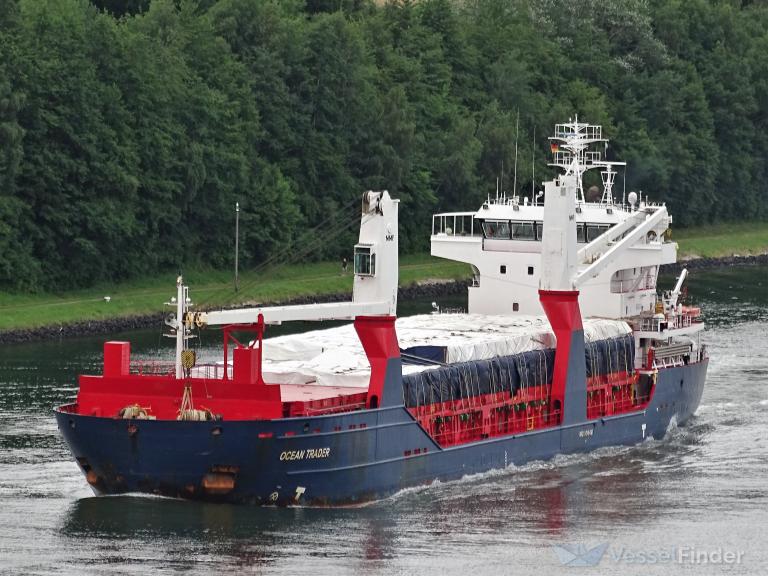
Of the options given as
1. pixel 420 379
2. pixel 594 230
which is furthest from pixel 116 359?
pixel 594 230

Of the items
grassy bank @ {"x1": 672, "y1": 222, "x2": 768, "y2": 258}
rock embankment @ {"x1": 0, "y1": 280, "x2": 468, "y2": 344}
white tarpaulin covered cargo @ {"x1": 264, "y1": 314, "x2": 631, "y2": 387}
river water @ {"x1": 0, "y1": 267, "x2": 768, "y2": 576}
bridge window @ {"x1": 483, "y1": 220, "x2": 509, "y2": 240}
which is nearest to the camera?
river water @ {"x1": 0, "y1": 267, "x2": 768, "y2": 576}

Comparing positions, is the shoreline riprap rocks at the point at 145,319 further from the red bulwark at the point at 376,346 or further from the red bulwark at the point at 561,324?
the red bulwark at the point at 376,346

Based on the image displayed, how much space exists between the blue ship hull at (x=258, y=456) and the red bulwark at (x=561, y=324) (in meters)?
8.57

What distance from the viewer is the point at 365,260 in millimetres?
60656

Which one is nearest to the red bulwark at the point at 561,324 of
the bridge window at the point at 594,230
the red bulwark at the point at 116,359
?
the bridge window at the point at 594,230

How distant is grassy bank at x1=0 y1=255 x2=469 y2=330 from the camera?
4013 inches

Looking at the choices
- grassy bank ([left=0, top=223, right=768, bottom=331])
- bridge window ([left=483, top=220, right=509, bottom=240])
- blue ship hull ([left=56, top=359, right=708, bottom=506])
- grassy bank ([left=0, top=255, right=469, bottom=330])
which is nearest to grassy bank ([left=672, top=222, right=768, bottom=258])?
grassy bank ([left=0, top=223, right=768, bottom=331])

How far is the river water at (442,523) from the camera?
175 ft

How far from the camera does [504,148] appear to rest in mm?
145750

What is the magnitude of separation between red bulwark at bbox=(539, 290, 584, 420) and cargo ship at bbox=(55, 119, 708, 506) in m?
0.06

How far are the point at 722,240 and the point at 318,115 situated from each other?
1529 inches

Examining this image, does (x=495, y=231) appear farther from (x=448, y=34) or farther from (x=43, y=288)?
(x=448, y=34)

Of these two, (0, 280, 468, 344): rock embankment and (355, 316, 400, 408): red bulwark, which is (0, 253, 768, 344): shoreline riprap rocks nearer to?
(0, 280, 468, 344): rock embankment

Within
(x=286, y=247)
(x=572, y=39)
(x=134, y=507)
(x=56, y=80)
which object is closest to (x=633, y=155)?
(x=572, y=39)
